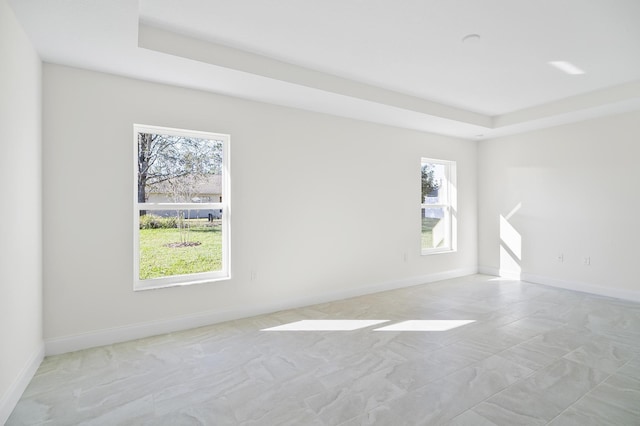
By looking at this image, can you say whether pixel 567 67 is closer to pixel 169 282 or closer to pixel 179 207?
pixel 179 207

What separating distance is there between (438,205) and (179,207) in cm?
427

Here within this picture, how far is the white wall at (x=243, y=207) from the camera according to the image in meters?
2.87

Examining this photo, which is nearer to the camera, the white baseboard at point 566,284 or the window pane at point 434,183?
the white baseboard at point 566,284

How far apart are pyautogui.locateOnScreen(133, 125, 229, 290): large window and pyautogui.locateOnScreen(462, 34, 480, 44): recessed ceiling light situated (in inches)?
98.5

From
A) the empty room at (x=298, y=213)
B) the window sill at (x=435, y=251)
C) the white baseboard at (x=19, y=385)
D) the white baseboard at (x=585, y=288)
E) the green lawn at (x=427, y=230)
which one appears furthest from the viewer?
the green lawn at (x=427, y=230)

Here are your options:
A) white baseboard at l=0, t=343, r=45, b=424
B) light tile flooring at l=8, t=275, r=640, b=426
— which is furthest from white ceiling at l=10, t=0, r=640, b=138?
light tile flooring at l=8, t=275, r=640, b=426

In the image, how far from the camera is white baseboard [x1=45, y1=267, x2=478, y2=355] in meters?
2.86

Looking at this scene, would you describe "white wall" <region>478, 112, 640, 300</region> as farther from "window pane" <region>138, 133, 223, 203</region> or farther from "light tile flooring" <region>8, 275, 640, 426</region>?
"window pane" <region>138, 133, 223, 203</region>

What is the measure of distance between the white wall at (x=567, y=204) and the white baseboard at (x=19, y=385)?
20.6 ft

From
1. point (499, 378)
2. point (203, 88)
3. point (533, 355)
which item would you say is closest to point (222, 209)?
point (203, 88)

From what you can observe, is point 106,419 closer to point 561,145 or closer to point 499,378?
point 499,378

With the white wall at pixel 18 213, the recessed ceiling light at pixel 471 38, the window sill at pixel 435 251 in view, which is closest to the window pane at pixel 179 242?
the white wall at pixel 18 213

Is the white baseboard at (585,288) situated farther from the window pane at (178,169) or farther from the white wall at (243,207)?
the window pane at (178,169)

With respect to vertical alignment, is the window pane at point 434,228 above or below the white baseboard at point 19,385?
above
